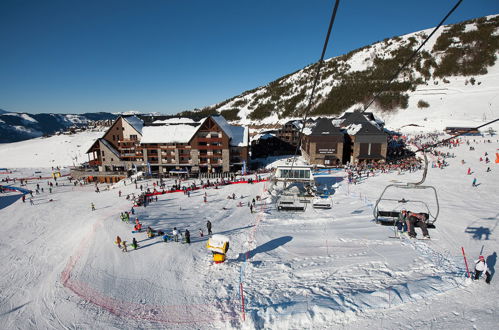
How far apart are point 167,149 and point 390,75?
127 m

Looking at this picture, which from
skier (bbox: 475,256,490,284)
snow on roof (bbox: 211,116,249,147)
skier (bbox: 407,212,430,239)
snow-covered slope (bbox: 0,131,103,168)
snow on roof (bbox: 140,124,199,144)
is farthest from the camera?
snow-covered slope (bbox: 0,131,103,168)

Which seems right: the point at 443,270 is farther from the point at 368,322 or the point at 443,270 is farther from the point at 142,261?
the point at 142,261

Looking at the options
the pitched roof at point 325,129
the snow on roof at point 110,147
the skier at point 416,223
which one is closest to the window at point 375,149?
the pitched roof at point 325,129

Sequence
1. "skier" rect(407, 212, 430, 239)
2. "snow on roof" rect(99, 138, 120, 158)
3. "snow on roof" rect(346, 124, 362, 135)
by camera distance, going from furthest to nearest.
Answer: "snow on roof" rect(99, 138, 120, 158) → "snow on roof" rect(346, 124, 362, 135) → "skier" rect(407, 212, 430, 239)

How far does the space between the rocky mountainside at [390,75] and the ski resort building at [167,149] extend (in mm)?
85874

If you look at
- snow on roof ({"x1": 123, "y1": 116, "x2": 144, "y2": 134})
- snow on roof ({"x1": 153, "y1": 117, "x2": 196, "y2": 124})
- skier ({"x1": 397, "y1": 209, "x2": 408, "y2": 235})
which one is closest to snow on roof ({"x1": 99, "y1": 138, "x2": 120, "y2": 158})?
snow on roof ({"x1": 123, "y1": 116, "x2": 144, "y2": 134})

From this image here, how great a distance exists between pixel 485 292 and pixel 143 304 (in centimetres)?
1677

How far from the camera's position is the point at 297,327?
34.2 feet

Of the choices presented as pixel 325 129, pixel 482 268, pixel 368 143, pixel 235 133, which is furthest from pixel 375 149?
pixel 482 268


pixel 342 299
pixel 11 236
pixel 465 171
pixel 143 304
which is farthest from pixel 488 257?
pixel 11 236

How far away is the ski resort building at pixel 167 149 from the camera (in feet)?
167

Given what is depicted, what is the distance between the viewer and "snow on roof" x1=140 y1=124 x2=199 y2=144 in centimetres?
5222

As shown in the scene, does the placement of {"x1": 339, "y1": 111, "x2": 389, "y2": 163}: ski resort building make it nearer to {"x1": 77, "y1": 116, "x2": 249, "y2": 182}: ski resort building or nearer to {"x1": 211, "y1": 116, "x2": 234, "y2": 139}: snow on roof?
{"x1": 77, "y1": 116, "x2": 249, "y2": 182}: ski resort building

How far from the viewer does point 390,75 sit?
13012cm
